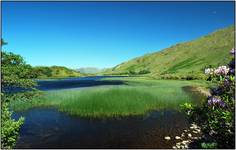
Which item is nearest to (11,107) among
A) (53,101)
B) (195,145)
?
(53,101)

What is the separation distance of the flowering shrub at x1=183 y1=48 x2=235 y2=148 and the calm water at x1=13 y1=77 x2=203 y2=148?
629 cm

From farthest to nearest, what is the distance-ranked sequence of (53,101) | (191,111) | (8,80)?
1. (53,101)
2. (8,80)
3. (191,111)

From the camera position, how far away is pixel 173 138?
21562mm

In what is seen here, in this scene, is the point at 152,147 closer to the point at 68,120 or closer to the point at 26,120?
the point at 68,120

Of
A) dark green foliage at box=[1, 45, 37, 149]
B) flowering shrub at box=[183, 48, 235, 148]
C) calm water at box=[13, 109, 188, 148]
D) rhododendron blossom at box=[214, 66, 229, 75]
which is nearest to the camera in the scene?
flowering shrub at box=[183, 48, 235, 148]

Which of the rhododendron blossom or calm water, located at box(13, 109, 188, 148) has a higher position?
Answer: the rhododendron blossom

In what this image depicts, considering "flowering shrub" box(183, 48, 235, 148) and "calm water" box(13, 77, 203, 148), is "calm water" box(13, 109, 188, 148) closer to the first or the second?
"calm water" box(13, 77, 203, 148)

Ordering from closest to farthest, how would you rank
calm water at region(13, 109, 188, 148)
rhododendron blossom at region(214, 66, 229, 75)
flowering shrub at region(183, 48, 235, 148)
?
1. flowering shrub at region(183, 48, 235, 148)
2. rhododendron blossom at region(214, 66, 229, 75)
3. calm water at region(13, 109, 188, 148)

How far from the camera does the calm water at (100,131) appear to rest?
68.4 ft

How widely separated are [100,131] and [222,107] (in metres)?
14.0

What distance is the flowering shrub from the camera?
39.4 feet

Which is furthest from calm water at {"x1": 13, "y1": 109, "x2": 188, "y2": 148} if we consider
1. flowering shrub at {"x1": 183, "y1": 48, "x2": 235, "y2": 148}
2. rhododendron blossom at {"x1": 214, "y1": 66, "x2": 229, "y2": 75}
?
rhododendron blossom at {"x1": 214, "y1": 66, "x2": 229, "y2": 75}

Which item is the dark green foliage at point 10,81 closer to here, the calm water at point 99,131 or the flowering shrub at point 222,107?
the calm water at point 99,131

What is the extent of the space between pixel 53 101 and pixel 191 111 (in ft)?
101
